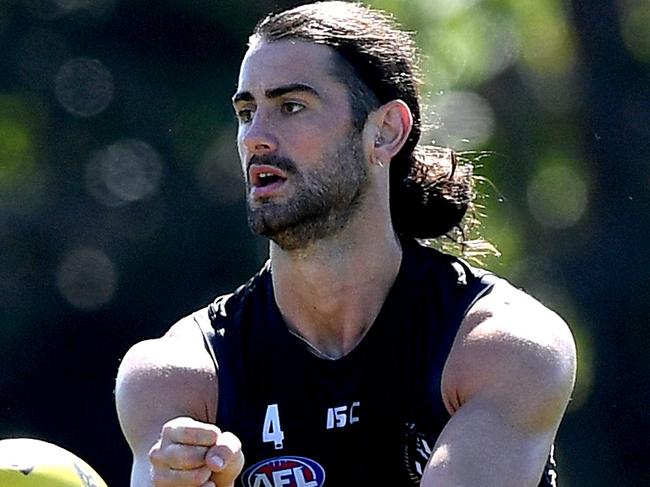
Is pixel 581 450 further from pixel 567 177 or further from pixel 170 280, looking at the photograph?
pixel 170 280

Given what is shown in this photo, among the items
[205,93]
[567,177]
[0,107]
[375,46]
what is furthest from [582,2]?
[375,46]

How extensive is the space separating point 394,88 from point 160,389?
45.4 inches

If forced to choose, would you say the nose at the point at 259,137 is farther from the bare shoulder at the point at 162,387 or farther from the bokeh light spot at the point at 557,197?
the bokeh light spot at the point at 557,197

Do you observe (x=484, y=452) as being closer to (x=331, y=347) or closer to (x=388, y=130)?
(x=331, y=347)

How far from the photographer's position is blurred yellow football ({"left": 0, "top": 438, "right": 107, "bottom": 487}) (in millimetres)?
4340

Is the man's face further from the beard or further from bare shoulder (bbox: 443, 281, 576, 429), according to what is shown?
bare shoulder (bbox: 443, 281, 576, 429)

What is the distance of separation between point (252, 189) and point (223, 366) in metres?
0.47

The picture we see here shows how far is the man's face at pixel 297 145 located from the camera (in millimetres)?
4977

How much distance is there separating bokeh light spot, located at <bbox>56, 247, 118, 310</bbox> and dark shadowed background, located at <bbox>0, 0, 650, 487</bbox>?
0.5 inches

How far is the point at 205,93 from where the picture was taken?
13.5 meters

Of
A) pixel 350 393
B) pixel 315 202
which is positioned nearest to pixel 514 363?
pixel 350 393

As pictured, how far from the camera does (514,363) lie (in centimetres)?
471

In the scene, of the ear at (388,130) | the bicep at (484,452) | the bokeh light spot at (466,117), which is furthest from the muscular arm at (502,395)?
the bokeh light spot at (466,117)

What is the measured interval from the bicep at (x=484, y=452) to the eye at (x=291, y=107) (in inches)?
37.1
